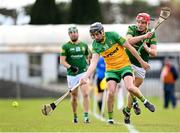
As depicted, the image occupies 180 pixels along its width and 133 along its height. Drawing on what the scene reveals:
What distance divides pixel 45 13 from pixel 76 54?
16.3 meters

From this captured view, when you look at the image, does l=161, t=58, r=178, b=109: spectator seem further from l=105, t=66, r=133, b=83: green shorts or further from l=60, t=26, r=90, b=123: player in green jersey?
l=105, t=66, r=133, b=83: green shorts

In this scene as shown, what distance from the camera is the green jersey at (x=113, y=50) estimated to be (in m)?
17.1

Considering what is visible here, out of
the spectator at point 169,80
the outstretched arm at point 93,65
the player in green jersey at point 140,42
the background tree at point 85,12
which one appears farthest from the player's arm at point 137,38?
the background tree at point 85,12

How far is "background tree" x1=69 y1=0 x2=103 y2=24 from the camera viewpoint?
119 ft

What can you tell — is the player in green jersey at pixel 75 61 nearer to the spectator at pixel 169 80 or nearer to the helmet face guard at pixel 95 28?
the helmet face guard at pixel 95 28

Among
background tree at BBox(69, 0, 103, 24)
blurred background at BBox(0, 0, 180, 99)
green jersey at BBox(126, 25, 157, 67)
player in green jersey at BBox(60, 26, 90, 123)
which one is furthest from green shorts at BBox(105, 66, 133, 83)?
background tree at BBox(69, 0, 103, 24)

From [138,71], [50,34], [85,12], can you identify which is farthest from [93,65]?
[50,34]

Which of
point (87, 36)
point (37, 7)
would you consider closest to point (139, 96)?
point (37, 7)

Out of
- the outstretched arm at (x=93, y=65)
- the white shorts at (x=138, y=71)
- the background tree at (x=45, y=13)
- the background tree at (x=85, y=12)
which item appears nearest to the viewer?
the outstretched arm at (x=93, y=65)

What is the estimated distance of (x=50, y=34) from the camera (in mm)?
39906

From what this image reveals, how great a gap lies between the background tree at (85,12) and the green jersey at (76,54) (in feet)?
51.9

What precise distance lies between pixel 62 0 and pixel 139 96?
1935 centimetres

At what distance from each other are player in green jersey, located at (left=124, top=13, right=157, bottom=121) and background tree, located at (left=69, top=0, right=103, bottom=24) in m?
17.4

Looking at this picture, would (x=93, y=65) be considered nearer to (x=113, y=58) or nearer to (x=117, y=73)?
(x=113, y=58)
